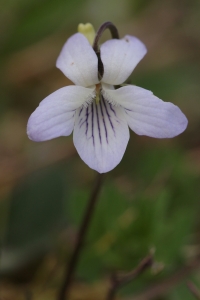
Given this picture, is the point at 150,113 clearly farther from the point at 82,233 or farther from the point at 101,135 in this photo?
the point at 82,233

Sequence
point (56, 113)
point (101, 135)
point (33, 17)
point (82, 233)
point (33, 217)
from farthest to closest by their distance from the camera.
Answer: point (33, 17)
point (33, 217)
point (82, 233)
point (101, 135)
point (56, 113)

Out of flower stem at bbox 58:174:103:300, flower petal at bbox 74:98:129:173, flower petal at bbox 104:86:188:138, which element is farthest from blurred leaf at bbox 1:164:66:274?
flower petal at bbox 104:86:188:138

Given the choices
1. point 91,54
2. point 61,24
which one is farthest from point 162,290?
point 61,24

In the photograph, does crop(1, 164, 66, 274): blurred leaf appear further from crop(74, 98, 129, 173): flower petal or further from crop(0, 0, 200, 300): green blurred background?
crop(74, 98, 129, 173): flower petal

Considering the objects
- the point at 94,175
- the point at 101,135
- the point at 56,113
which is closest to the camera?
the point at 56,113

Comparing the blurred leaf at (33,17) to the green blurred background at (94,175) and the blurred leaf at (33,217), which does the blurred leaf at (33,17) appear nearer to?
the green blurred background at (94,175)

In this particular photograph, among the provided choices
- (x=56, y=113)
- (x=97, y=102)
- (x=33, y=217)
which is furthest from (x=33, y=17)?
(x=56, y=113)

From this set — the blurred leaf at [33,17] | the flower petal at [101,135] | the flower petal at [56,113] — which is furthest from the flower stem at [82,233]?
the blurred leaf at [33,17]
